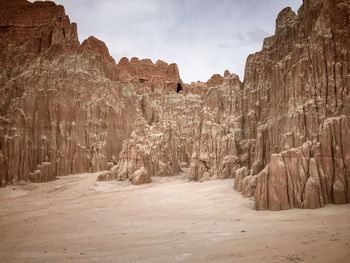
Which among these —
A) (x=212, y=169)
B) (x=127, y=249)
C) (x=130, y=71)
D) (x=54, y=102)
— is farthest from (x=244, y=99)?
(x=130, y=71)

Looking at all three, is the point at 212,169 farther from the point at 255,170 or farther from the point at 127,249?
the point at 127,249

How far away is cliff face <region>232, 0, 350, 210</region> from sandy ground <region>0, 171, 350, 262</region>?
1.00 meters

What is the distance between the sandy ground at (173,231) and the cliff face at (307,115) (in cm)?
100

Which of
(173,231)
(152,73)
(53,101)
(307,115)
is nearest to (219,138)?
(307,115)

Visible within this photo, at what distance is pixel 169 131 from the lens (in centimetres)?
4116

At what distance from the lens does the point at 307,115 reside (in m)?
17.6

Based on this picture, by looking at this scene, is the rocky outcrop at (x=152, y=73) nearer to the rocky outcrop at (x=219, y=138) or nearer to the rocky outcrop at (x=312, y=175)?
the rocky outcrop at (x=219, y=138)

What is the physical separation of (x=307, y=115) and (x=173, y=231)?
967 cm

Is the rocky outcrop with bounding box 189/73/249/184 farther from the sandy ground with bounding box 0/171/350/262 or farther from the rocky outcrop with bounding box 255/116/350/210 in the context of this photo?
the rocky outcrop with bounding box 255/116/350/210

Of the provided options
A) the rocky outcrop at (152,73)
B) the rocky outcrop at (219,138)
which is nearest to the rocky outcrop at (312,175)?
the rocky outcrop at (219,138)

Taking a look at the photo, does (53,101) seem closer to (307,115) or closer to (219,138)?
(219,138)

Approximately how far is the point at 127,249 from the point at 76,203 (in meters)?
14.6

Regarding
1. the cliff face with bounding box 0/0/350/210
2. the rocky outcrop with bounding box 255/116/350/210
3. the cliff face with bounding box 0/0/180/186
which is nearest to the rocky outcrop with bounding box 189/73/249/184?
the cliff face with bounding box 0/0/350/210

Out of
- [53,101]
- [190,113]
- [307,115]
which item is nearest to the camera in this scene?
[307,115]
